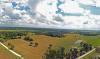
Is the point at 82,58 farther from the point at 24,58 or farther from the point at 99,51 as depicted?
the point at 24,58

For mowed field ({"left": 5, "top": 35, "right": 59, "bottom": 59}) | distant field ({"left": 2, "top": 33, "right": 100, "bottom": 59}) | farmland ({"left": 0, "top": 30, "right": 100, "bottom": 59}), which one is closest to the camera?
mowed field ({"left": 5, "top": 35, "right": 59, "bottom": 59})

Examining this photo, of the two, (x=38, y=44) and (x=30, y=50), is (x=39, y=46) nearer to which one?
(x=38, y=44)

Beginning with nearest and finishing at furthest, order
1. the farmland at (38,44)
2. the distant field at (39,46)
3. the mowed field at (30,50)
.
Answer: the mowed field at (30,50)
the distant field at (39,46)
the farmland at (38,44)

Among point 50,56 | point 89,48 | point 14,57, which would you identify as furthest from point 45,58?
point 89,48

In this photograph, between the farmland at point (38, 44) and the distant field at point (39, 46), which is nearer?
the distant field at point (39, 46)

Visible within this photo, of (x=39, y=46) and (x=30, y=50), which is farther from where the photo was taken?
(x=39, y=46)

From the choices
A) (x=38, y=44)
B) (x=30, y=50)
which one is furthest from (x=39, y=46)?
(x=30, y=50)

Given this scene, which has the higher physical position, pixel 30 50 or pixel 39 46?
pixel 30 50

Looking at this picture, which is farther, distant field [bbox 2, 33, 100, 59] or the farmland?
the farmland

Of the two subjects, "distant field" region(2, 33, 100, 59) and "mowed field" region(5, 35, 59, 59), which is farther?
"distant field" region(2, 33, 100, 59)

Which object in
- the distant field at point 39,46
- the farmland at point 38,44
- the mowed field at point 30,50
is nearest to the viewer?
the mowed field at point 30,50

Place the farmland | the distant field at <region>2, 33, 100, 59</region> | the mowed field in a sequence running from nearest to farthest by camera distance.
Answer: the mowed field, the distant field at <region>2, 33, 100, 59</region>, the farmland
